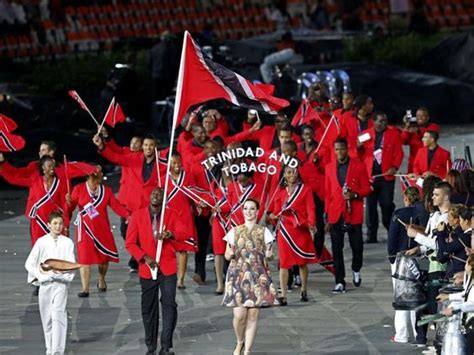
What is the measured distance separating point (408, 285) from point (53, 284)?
3292 millimetres

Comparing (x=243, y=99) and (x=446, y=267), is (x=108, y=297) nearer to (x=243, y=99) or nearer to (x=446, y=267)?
(x=243, y=99)

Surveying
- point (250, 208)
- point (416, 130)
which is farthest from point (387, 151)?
point (250, 208)

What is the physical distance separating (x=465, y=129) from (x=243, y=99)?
18.3 metres

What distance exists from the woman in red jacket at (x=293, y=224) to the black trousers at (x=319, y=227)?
1068 millimetres

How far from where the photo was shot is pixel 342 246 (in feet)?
63.2

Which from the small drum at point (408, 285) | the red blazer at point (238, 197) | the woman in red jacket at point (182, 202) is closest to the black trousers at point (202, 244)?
the woman in red jacket at point (182, 202)

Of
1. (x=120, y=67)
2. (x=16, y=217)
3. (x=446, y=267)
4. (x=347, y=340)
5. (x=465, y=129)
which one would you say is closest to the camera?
(x=446, y=267)

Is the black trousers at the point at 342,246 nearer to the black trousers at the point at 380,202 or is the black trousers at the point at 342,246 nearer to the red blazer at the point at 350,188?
the red blazer at the point at 350,188

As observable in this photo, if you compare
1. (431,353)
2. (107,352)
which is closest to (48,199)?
(107,352)

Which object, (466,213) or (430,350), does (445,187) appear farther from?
(430,350)

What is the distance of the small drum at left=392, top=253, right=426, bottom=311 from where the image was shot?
16.0 m

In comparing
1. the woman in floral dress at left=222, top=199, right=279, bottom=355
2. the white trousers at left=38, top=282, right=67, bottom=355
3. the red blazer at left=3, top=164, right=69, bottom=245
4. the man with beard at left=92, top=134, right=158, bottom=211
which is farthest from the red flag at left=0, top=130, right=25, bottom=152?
the woman in floral dress at left=222, top=199, right=279, bottom=355

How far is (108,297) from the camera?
19.2 m

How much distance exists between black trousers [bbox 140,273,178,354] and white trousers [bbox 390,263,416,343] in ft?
7.19
